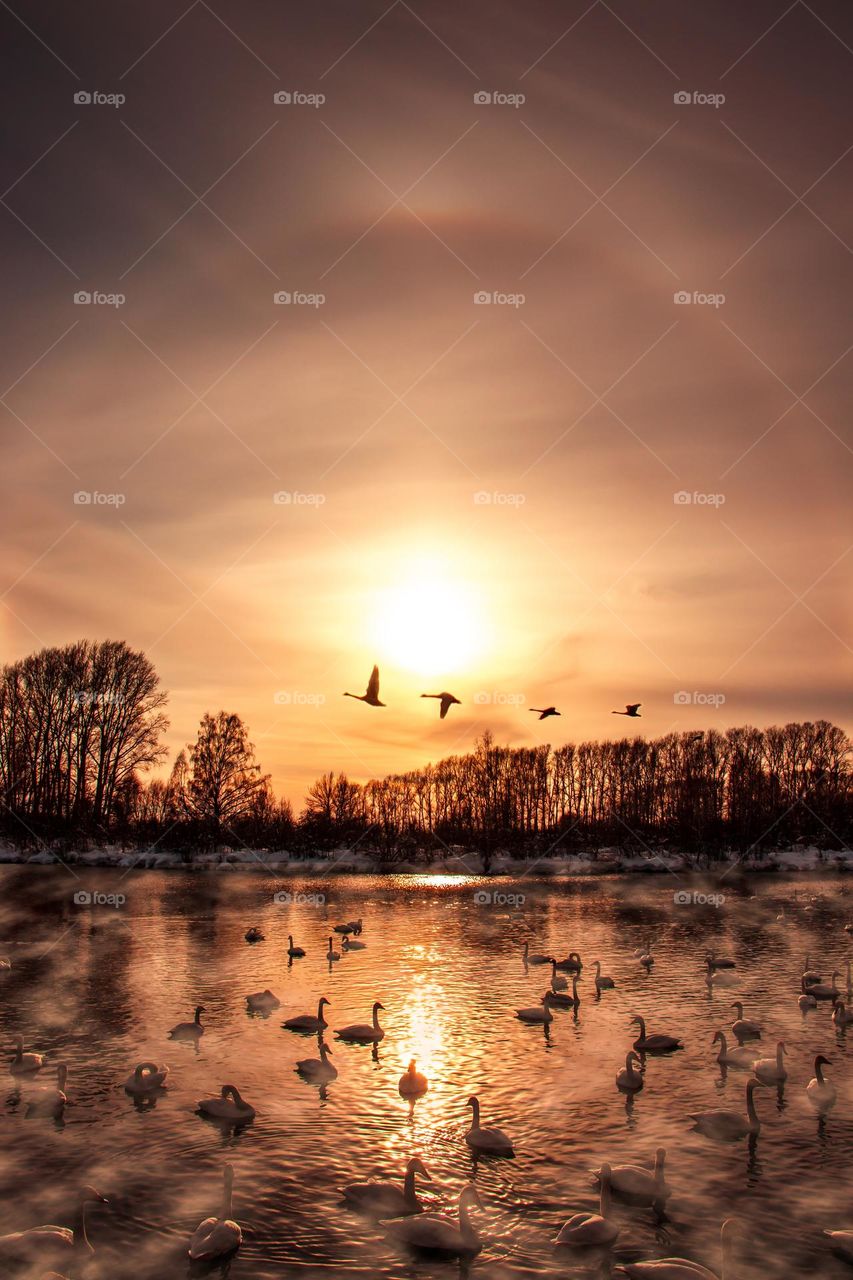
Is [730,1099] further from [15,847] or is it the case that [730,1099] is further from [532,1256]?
[15,847]

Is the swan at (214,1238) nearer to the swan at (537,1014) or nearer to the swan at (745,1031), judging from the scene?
the swan at (537,1014)

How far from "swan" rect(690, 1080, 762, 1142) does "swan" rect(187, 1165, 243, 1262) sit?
307 inches

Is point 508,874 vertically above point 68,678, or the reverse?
point 68,678

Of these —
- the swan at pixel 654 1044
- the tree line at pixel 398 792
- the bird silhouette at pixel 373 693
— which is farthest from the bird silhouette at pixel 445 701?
the tree line at pixel 398 792

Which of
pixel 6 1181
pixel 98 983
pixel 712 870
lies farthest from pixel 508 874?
pixel 6 1181

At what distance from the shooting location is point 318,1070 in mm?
18172

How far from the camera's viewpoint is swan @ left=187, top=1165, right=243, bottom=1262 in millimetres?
11016

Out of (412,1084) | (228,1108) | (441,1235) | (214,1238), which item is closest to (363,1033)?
(412,1084)

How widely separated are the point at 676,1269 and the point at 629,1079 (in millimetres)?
7286

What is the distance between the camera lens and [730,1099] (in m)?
17.2

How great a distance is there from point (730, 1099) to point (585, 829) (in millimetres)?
105305

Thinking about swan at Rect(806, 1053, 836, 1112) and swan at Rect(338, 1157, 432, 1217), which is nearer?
swan at Rect(338, 1157, 432, 1217)

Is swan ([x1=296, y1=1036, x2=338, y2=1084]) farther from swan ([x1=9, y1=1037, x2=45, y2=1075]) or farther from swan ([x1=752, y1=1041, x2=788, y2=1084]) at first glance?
swan ([x1=752, y1=1041, x2=788, y2=1084])

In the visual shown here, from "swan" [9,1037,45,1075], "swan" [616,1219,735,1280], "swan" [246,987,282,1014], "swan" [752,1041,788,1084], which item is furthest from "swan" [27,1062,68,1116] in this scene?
"swan" [752,1041,788,1084]
